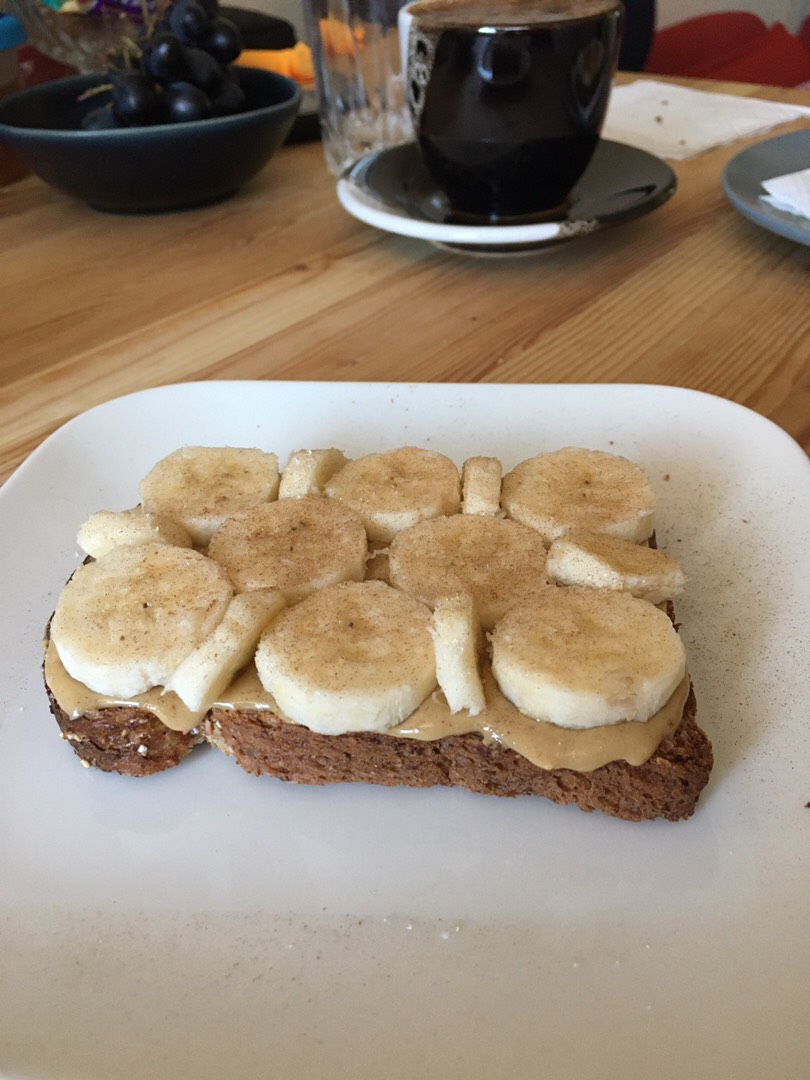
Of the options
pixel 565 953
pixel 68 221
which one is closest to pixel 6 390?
pixel 68 221

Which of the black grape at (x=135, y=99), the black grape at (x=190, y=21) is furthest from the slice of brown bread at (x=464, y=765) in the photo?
the black grape at (x=190, y=21)

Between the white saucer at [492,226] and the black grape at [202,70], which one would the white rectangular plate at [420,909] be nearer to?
the white saucer at [492,226]

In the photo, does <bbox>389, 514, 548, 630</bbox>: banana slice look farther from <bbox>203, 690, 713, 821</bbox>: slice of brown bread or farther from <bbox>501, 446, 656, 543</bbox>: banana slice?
<bbox>203, 690, 713, 821</bbox>: slice of brown bread

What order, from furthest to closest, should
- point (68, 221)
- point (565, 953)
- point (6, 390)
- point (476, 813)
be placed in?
1. point (68, 221)
2. point (6, 390)
3. point (476, 813)
4. point (565, 953)

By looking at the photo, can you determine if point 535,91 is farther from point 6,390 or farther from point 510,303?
point 6,390

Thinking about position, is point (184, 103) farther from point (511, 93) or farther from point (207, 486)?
point (207, 486)

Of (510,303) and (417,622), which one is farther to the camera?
(510,303)

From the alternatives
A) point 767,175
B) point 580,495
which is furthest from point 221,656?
point 767,175
